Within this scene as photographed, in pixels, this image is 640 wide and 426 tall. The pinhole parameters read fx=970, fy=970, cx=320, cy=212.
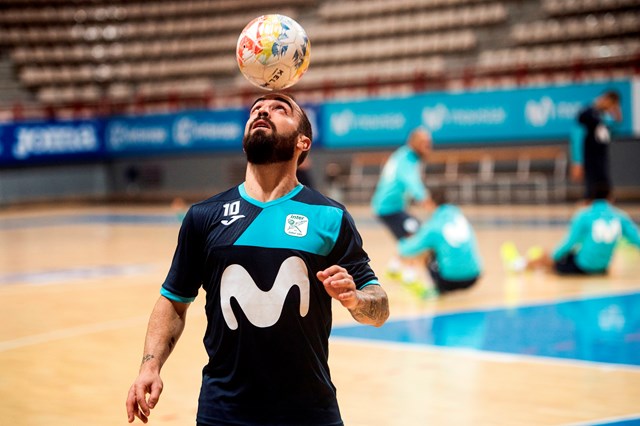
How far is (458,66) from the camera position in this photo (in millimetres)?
23297

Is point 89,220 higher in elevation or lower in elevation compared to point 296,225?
lower

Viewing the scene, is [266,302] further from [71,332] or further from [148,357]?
[71,332]

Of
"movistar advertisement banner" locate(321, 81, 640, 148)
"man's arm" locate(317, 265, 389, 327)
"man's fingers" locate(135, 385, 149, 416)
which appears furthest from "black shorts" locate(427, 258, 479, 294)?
"movistar advertisement banner" locate(321, 81, 640, 148)

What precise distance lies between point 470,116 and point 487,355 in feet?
43.3

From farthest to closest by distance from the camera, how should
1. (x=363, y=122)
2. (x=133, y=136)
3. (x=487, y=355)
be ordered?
(x=133, y=136) → (x=363, y=122) → (x=487, y=355)

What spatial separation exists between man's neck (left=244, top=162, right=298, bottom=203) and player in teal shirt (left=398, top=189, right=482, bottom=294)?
263 inches

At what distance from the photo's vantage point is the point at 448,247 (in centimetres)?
991

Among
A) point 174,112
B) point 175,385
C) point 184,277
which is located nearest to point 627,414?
point 175,385

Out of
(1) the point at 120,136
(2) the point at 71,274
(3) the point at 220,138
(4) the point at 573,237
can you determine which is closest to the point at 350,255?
(4) the point at 573,237

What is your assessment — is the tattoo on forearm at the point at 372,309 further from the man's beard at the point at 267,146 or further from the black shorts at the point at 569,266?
the black shorts at the point at 569,266

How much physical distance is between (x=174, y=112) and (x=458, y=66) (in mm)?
7073

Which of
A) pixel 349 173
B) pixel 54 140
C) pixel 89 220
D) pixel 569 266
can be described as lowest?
pixel 89 220

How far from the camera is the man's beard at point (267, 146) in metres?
3.24

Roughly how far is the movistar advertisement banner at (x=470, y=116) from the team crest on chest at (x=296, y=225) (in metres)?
15.6
